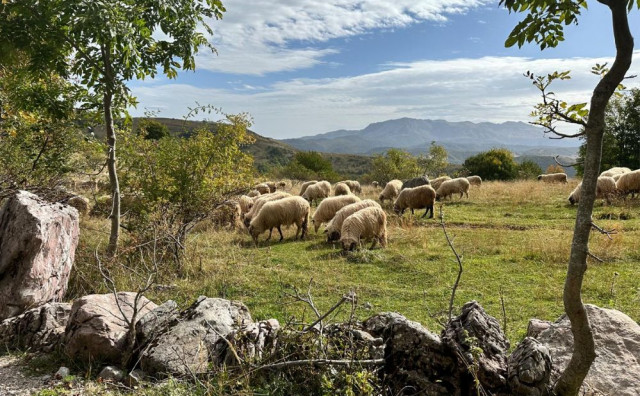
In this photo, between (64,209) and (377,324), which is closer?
→ (377,324)

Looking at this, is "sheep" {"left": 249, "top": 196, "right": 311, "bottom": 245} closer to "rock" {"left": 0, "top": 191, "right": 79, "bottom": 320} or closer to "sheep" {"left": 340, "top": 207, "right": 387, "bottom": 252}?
"sheep" {"left": 340, "top": 207, "right": 387, "bottom": 252}

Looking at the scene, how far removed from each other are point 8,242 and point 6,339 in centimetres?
141

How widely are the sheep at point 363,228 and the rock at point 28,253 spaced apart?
7.16 m

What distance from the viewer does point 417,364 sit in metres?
3.97

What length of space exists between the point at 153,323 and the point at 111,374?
0.73 metres

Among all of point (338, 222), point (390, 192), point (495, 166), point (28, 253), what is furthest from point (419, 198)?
point (495, 166)

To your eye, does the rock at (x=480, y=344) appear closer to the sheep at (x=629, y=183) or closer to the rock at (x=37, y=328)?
the rock at (x=37, y=328)

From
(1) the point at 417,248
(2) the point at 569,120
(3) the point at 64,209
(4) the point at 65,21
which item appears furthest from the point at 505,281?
(4) the point at 65,21

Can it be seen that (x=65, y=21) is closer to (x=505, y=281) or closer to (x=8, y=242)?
(x=8, y=242)

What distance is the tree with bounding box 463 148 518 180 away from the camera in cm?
4809

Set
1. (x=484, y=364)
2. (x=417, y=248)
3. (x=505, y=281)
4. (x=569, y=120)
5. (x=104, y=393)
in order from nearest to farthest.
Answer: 1. (x=569, y=120)
2. (x=484, y=364)
3. (x=104, y=393)
4. (x=505, y=281)
5. (x=417, y=248)

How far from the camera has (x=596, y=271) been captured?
8.73 m

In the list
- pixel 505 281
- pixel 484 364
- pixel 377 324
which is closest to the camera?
pixel 484 364

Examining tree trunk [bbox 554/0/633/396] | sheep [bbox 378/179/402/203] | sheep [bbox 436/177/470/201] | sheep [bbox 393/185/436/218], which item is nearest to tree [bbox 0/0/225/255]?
tree trunk [bbox 554/0/633/396]
